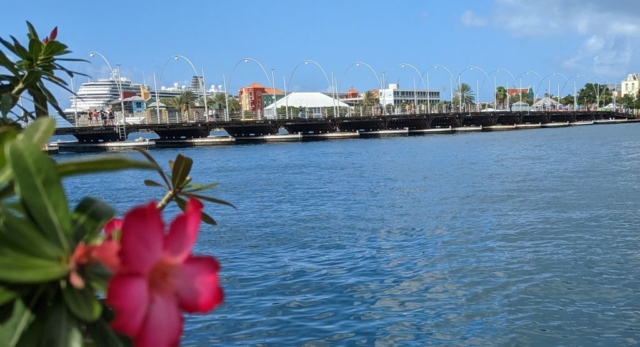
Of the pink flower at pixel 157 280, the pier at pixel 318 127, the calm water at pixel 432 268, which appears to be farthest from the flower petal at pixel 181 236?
the pier at pixel 318 127

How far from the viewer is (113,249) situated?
0.67 metres

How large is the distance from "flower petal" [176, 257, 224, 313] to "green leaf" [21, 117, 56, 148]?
0.30m

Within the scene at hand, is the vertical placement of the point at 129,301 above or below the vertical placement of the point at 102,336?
above

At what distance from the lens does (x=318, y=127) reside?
78125mm

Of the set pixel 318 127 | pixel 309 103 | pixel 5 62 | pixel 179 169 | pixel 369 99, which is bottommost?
pixel 179 169

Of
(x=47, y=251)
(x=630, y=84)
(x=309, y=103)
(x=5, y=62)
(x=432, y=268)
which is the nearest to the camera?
(x=47, y=251)

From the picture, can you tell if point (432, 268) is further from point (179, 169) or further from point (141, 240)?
point (141, 240)

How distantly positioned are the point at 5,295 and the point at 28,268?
3.2 inches

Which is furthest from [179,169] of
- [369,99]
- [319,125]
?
[369,99]

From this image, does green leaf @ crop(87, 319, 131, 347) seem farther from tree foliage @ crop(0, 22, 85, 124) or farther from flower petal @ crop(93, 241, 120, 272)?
tree foliage @ crop(0, 22, 85, 124)

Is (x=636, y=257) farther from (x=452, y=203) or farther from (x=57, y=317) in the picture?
(x=57, y=317)

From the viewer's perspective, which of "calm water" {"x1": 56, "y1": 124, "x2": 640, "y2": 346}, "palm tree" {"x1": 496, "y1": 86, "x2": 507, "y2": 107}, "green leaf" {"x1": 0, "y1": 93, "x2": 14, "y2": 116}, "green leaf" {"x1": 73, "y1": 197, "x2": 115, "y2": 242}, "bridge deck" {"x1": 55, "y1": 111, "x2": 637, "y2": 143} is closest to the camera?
"green leaf" {"x1": 73, "y1": 197, "x2": 115, "y2": 242}

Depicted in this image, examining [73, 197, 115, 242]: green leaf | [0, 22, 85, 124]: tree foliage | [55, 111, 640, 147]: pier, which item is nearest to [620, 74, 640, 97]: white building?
[55, 111, 640, 147]: pier

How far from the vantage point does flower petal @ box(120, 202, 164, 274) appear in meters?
0.66
